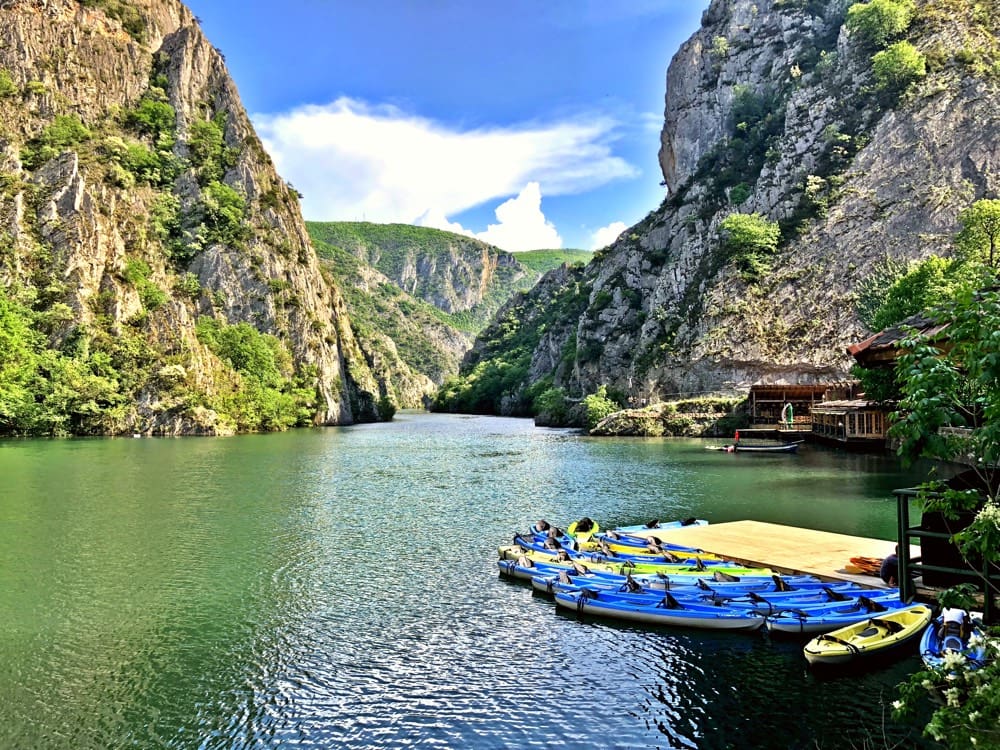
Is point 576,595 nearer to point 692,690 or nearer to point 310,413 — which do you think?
point 692,690

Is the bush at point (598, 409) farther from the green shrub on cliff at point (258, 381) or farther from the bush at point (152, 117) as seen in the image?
the bush at point (152, 117)

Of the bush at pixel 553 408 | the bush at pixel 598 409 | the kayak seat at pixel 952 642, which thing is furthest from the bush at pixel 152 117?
the kayak seat at pixel 952 642

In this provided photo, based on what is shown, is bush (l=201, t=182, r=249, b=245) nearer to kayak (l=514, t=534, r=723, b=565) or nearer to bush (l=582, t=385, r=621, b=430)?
bush (l=582, t=385, r=621, b=430)

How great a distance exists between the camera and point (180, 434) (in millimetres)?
99250

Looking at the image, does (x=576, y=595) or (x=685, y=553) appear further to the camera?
(x=685, y=553)

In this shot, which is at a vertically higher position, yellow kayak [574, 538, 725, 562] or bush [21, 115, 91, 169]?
bush [21, 115, 91, 169]

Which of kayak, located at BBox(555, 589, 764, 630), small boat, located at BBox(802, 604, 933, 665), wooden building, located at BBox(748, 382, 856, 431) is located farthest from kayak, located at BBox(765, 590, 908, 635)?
wooden building, located at BBox(748, 382, 856, 431)

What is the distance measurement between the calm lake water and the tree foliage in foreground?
6856 millimetres

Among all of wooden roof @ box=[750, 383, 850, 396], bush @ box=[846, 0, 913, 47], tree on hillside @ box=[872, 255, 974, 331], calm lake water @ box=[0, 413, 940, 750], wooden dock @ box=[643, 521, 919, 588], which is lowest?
calm lake water @ box=[0, 413, 940, 750]

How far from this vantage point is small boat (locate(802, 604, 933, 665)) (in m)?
16.3

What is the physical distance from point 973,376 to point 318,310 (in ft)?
472

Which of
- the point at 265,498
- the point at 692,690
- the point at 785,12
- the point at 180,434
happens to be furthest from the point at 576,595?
the point at 785,12

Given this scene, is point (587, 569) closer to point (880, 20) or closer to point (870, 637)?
point (870, 637)

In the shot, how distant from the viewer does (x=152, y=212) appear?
12356 cm
